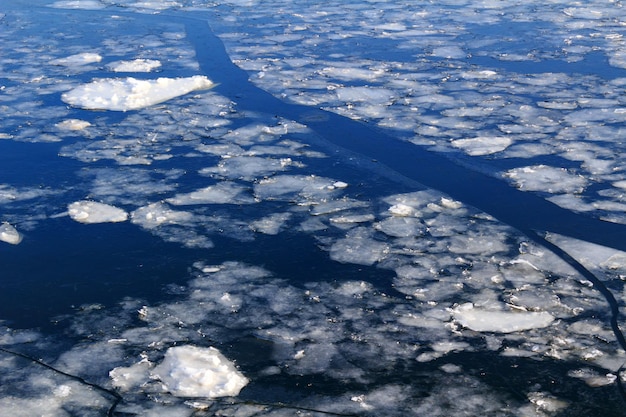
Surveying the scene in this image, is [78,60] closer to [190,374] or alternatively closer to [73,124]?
[73,124]

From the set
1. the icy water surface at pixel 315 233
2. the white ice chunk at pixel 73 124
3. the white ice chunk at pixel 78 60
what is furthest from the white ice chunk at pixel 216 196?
the white ice chunk at pixel 78 60

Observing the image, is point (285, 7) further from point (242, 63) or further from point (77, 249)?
point (77, 249)

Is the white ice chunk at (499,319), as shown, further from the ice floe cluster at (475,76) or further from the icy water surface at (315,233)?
the ice floe cluster at (475,76)

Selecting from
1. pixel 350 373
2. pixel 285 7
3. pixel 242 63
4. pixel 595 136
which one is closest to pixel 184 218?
pixel 350 373

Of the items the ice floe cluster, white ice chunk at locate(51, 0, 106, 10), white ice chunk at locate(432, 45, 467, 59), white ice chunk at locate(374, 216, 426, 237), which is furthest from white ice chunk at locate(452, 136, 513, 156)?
white ice chunk at locate(51, 0, 106, 10)

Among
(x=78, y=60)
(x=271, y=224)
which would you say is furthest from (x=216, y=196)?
(x=78, y=60)

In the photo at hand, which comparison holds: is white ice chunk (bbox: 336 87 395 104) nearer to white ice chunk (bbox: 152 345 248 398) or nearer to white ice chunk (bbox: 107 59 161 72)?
white ice chunk (bbox: 107 59 161 72)
